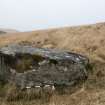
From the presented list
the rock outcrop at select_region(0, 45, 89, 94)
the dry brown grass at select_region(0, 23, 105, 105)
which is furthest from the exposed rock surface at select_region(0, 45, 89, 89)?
the dry brown grass at select_region(0, 23, 105, 105)

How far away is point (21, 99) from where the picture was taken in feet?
29.5

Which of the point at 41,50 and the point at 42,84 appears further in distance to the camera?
the point at 41,50

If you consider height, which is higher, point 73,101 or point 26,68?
point 26,68

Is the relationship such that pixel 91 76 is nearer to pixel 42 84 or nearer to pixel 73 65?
pixel 73 65

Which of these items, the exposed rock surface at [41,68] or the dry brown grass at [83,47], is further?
the exposed rock surface at [41,68]

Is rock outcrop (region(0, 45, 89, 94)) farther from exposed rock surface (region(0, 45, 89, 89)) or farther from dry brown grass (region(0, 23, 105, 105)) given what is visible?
dry brown grass (region(0, 23, 105, 105))

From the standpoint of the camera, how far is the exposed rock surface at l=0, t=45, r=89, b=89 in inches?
388

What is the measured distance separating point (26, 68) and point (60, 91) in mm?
1584

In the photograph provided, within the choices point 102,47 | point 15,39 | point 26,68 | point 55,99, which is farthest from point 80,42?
point 55,99

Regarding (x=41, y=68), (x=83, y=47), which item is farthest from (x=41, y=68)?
(x=83, y=47)

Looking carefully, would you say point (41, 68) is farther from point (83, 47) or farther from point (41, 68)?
point (83, 47)

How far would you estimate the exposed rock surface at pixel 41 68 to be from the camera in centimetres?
985

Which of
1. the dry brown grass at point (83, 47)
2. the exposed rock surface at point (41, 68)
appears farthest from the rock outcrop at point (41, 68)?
the dry brown grass at point (83, 47)

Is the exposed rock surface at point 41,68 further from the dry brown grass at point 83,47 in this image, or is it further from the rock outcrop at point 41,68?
the dry brown grass at point 83,47
